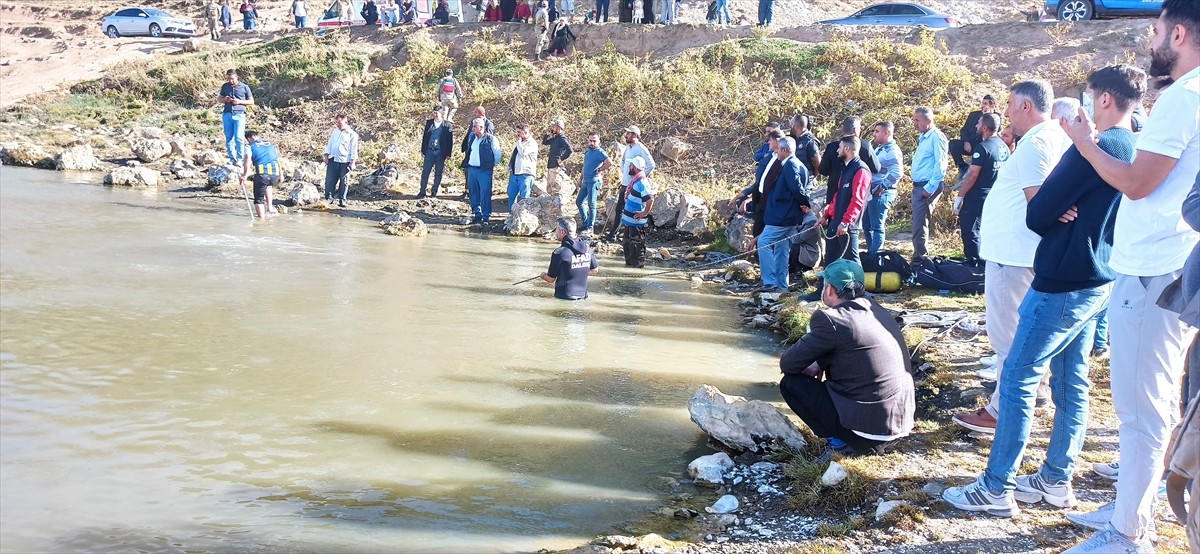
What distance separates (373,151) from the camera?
72.9 feet

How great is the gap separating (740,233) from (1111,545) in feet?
33.6

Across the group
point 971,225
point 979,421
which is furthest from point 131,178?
point 979,421

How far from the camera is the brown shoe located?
5.68 metres

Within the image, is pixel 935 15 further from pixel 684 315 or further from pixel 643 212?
pixel 684 315

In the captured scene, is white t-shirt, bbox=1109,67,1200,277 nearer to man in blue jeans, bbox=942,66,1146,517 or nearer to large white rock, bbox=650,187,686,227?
man in blue jeans, bbox=942,66,1146,517

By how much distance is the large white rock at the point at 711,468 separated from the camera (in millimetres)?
5762

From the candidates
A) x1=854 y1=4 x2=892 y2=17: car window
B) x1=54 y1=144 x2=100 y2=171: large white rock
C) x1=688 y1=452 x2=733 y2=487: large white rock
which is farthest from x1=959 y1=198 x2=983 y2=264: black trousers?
x1=54 y1=144 x2=100 y2=171: large white rock

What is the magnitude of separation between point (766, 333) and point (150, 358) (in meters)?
5.75

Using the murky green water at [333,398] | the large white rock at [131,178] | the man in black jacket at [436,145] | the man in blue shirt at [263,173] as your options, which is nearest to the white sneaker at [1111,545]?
the murky green water at [333,398]

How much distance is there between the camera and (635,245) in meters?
13.2

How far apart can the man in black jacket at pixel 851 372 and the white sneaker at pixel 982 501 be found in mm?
833

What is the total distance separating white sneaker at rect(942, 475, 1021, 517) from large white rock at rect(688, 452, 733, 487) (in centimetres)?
146

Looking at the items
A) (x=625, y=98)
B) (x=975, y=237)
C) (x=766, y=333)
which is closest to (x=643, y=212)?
(x=766, y=333)

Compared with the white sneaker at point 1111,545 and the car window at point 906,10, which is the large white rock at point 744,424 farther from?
the car window at point 906,10
